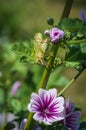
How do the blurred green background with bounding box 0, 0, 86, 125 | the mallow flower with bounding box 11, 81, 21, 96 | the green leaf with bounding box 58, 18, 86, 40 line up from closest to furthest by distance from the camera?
the green leaf with bounding box 58, 18, 86, 40 → the mallow flower with bounding box 11, 81, 21, 96 → the blurred green background with bounding box 0, 0, 86, 125

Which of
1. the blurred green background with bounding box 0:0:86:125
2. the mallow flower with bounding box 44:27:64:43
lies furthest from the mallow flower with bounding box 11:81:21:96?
the blurred green background with bounding box 0:0:86:125

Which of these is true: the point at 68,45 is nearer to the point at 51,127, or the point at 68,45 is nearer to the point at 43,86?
the point at 43,86

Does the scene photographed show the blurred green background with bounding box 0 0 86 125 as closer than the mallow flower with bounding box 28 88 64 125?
No

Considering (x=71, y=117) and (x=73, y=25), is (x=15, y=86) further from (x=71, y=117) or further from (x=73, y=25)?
(x=73, y=25)

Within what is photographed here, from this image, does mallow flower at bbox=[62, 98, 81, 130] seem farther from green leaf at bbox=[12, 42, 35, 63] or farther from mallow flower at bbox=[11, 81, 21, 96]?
mallow flower at bbox=[11, 81, 21, 96]

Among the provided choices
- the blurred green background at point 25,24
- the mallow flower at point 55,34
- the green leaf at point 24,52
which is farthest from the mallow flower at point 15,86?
the blurred green background at point 25,24

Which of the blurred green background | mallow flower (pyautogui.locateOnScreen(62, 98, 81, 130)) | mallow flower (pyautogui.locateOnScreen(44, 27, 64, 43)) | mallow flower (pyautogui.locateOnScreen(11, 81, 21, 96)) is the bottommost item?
mallow flower (pyautogui.locateOnScreen(62, 98, 81, 130))

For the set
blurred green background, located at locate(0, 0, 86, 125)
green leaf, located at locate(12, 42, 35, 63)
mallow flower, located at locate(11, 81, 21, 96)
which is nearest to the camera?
green leaf, located at locate(12, 42, 35, 63)

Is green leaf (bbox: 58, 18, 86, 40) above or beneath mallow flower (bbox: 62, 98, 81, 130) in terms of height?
above
